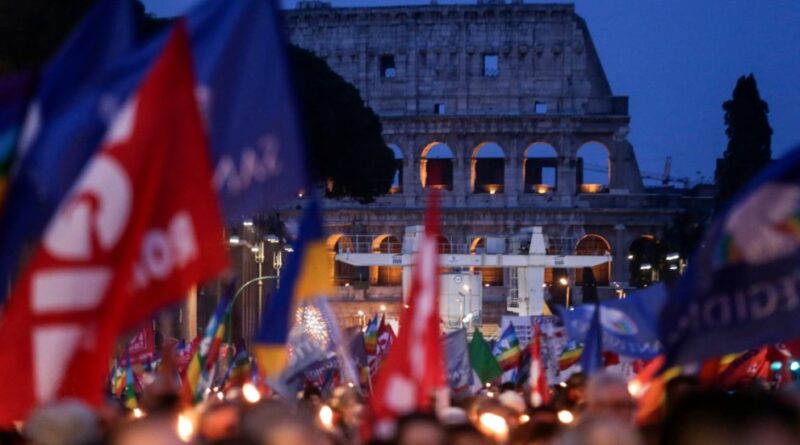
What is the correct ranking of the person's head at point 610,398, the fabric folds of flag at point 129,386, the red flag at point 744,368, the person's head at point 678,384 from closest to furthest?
the person's head at point 610,398
the person's head at point 678,384
the red flag at point 744,368
the fabric folds of flag at point 129,386

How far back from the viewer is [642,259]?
212 feet

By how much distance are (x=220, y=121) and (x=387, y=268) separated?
207ft

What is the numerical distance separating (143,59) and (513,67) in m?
63.6

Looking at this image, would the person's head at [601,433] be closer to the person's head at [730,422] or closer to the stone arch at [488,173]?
the person's head at [730,422]

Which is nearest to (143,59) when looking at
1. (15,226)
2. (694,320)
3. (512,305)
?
(15,226)

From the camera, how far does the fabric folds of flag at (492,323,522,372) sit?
19.5 m

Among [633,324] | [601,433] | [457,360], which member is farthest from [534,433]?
[457,360]

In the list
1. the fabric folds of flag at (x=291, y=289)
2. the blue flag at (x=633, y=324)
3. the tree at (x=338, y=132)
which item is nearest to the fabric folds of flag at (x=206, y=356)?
the fabric folds of flag at (x=291, y=289)

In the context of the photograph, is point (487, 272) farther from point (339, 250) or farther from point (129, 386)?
point (129, 386)

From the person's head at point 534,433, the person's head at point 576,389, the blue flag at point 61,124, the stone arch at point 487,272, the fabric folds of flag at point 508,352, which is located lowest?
the stone arch at point 487,272

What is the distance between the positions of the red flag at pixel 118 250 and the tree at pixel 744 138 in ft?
143

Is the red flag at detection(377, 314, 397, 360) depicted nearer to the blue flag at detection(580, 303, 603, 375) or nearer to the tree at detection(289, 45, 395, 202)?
the blue flag at detection(580, 303, 603, 375)

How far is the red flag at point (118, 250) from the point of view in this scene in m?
4.85

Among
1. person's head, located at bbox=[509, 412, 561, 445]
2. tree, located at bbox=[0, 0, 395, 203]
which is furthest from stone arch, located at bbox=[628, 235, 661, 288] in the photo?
person's head, located at bbox=[509, 412, 561, 445]
